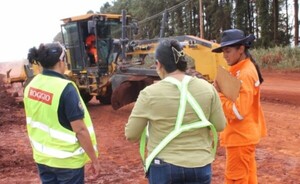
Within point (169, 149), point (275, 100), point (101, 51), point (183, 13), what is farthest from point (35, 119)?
point (183, 13)

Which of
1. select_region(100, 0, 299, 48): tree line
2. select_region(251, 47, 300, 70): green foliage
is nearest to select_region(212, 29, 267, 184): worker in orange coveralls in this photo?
select_region(251, 47, 300, 70): green foliage

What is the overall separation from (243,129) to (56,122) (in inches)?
60.1

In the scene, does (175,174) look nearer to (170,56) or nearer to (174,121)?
(174,121)

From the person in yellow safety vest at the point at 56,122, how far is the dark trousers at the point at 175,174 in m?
0.72

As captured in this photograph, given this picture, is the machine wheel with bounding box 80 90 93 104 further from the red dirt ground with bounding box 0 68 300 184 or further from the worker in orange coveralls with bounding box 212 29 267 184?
the worker in orange coveralls with bounding box 212 29 267 184

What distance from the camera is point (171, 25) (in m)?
53.8

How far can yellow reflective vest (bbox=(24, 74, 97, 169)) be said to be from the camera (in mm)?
3010

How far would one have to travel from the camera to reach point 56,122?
9.96 feet

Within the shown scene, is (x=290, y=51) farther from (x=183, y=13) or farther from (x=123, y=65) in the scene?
(x=183, y=13)

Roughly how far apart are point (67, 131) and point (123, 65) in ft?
25.3

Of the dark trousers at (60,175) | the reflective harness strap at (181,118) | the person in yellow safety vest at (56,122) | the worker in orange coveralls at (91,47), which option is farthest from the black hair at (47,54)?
the worker in orange coveralls at (91,47)

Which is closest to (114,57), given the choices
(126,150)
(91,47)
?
(91,47)

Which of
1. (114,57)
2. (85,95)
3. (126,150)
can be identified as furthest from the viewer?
(85,95)

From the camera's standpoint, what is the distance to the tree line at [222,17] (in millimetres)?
37094
